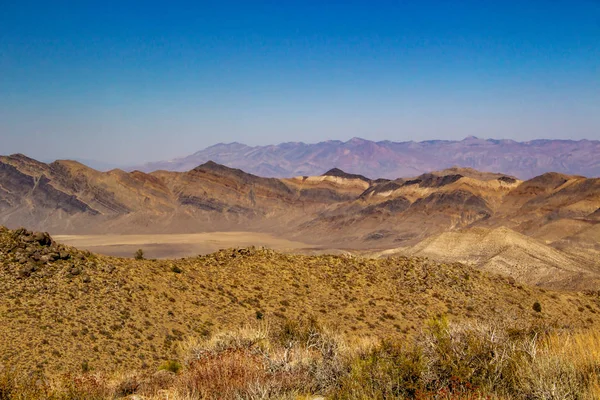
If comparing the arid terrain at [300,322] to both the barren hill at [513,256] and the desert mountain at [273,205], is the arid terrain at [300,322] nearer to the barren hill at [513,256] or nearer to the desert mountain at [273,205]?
the barren hill at [513,256]

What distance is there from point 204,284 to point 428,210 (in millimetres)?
132331

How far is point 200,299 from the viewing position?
976 inches

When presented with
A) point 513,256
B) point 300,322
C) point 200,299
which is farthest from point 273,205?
point 300,322

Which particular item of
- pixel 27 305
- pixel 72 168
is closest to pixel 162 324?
pixel 27 305

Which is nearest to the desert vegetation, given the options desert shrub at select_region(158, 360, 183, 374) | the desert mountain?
desert shrub at select_region(158, 360, 183, 374)

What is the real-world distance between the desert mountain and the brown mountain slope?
87.7m

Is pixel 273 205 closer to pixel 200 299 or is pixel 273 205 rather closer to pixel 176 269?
pixel 176 269

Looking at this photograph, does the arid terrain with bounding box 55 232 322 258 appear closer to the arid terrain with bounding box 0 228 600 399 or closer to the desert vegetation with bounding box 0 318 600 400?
the arid terrain with bounding box 0 228 600 399

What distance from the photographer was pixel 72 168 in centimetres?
17525

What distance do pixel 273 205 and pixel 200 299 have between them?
6587 inches

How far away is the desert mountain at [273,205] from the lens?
13800 centimetres

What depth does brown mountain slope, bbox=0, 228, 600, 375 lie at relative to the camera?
19.0 m

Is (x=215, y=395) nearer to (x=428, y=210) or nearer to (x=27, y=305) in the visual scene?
(x=27, y=305)

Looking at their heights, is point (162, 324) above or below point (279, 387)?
below
